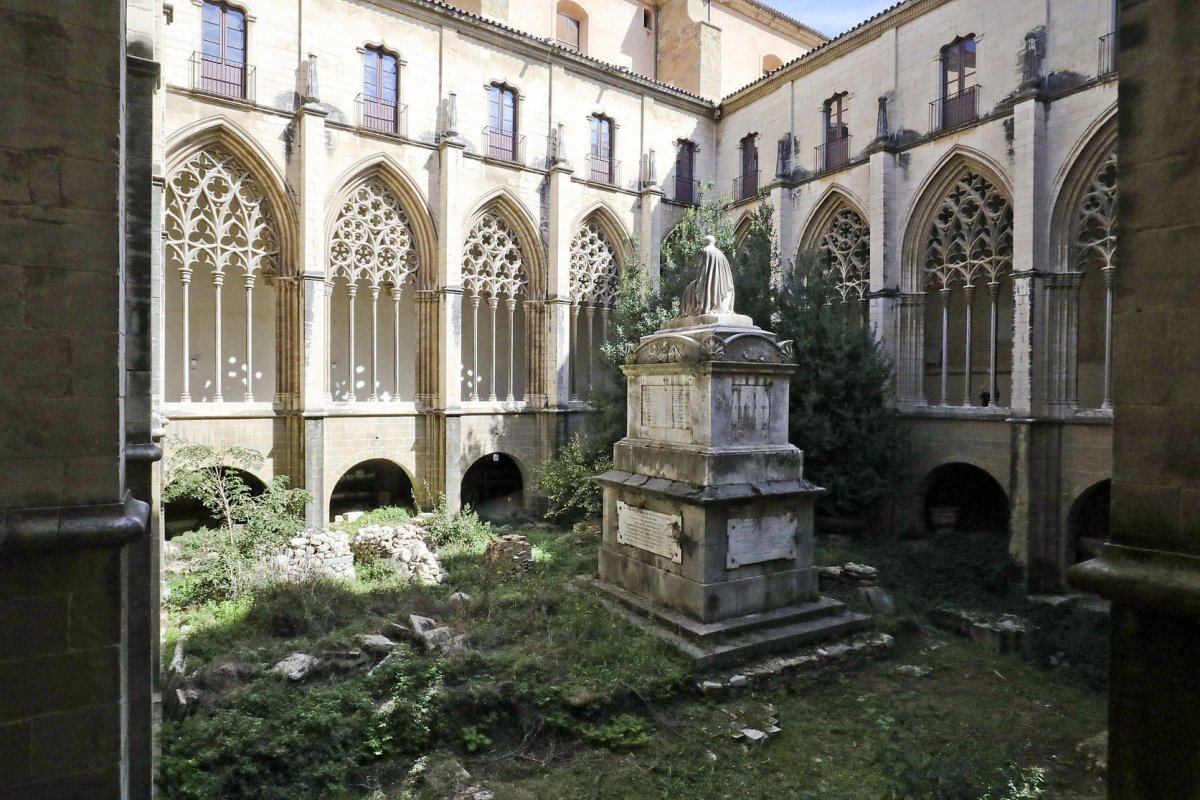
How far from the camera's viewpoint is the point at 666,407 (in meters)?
8.65

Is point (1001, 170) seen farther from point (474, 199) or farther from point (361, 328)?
point (361, 328)

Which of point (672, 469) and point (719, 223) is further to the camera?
point (719, 223)

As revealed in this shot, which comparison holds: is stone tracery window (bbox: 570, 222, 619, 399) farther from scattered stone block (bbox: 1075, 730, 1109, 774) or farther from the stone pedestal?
scattered stone block (bbox: 1075, 730, 1109, 774)

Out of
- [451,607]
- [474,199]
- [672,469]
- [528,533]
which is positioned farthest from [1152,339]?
[474,199]

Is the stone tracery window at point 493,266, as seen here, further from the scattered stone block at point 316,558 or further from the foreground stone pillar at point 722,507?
the foreground stone pillar at point 722,507

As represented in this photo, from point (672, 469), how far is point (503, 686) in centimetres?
318

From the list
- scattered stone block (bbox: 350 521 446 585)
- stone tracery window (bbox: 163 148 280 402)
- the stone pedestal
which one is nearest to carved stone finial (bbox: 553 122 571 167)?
stone tracery window (bbox: 163 148 280 402)

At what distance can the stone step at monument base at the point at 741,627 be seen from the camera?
23.8ft

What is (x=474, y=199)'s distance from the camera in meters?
16.1

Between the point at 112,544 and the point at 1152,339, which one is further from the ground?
the point at 1152,339

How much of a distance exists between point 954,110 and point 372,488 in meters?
15.9

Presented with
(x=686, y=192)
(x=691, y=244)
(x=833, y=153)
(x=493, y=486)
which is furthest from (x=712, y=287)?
(x=686, y=192)

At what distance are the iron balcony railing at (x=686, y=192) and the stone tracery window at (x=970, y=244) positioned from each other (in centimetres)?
669

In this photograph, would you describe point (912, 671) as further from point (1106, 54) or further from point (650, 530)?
point (1106, 54)
